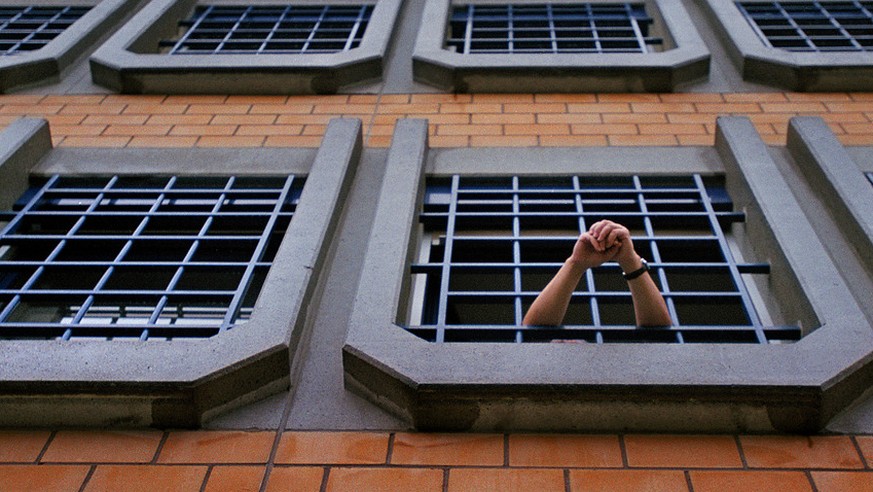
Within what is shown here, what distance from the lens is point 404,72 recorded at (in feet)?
15.2

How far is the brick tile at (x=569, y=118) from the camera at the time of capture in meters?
3.95

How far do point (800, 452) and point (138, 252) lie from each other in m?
2.30

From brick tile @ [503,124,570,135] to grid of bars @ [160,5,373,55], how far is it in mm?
1498

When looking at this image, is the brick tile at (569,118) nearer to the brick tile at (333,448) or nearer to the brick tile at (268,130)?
the brick tile at (268,130)

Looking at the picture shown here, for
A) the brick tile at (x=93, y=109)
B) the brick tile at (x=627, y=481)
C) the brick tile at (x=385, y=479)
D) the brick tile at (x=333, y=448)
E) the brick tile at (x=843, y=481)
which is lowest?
the brick tile at (x=93, y=109)

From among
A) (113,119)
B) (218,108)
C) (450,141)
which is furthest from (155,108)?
(450,141)

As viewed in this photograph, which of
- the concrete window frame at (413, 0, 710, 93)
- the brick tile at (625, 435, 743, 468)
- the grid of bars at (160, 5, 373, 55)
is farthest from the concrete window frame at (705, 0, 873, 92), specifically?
the brick tile at (625, 435, 743, 468)

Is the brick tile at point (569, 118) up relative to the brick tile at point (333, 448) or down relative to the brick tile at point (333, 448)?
down

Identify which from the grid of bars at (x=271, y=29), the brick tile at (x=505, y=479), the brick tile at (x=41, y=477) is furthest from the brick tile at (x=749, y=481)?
the grid of bars at (x=271, y=29)

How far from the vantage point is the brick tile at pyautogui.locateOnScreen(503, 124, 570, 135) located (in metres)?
3.84

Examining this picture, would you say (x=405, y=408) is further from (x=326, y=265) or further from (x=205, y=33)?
(x=205, y=33)

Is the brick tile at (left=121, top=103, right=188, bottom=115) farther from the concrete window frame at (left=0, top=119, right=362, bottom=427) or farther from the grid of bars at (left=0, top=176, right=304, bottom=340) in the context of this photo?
the concrete window frame at (left=0, top=119, right=362, bottom=427)

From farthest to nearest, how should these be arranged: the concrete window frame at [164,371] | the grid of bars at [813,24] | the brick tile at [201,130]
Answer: the grid of bars at [813,24]
the brick tile at [201,130]
the concrete window frame at [164,371]

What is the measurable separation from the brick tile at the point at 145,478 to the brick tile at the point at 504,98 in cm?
272
